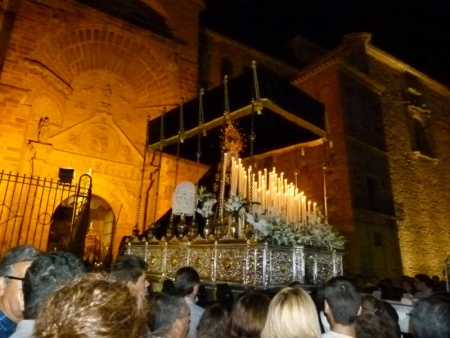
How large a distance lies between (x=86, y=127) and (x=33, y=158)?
1965 mm

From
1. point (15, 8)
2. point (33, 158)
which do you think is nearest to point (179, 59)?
point (15, 8)

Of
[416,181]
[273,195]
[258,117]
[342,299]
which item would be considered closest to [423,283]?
[273,195]

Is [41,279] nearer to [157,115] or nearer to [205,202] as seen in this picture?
[205,202]

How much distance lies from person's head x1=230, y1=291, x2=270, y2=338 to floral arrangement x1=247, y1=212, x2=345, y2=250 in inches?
87.3

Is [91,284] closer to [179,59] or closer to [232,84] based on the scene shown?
[232,84]

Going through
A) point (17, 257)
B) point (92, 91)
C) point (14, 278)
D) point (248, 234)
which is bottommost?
point (14, 278)

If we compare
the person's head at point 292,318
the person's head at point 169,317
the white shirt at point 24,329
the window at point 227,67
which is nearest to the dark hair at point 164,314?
the person's head at point 169,317

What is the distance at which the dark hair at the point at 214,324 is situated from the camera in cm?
238

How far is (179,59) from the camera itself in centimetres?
1236

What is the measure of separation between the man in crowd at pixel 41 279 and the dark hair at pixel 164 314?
2.50ft

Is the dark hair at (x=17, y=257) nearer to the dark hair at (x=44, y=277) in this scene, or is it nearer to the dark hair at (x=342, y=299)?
the dark hair at (x=44, y=277)

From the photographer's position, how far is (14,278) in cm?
201

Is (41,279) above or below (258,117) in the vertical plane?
below

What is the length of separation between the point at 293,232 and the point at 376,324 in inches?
90.0
